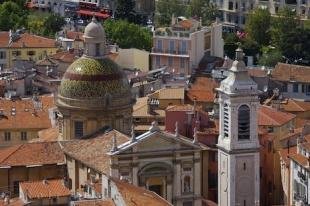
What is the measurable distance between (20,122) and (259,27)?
5473 cm

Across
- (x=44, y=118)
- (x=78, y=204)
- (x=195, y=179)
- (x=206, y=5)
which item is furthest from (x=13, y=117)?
(x=206, y=5)

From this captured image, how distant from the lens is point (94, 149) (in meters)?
60.4

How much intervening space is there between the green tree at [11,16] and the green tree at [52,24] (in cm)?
245

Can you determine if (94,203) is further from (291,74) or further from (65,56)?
(65,56)

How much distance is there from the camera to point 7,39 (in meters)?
109

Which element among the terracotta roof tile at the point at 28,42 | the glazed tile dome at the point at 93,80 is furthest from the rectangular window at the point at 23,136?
the terracotta roof tile at the point at 28,42

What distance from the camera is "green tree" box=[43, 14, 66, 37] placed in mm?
124569

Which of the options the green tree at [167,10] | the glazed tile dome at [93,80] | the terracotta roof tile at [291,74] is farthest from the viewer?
the green tree at [167,10]

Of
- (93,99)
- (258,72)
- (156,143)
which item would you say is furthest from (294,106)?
(156,143)

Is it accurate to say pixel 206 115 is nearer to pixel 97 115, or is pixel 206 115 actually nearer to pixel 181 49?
pixel 97 115

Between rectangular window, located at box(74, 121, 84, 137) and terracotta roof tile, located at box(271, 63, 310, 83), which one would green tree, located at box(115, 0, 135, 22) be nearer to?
terracotta roof tile, located at box(271, 63, 310, 83)

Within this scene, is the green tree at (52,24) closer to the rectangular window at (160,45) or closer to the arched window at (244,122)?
the rectangular window at (160,45)

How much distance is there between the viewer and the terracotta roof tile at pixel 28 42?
108 metres

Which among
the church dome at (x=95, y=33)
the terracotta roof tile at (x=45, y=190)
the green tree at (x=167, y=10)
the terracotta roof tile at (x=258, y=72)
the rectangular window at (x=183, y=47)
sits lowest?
the terracotta roof tile at (x=45, y=190)
